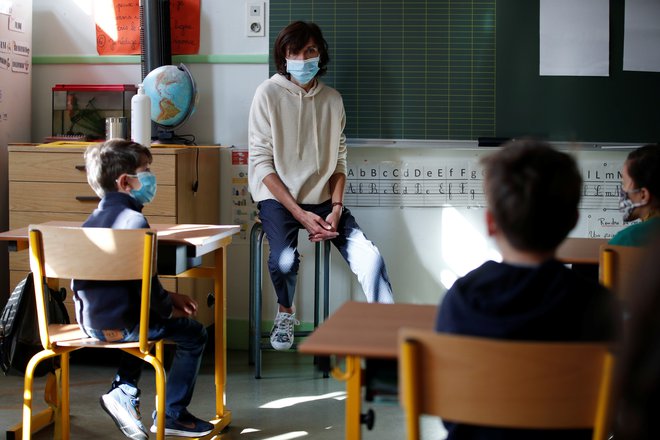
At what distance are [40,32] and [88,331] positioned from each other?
2.43 meters

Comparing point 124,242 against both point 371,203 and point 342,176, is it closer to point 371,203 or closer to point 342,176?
point 342,176

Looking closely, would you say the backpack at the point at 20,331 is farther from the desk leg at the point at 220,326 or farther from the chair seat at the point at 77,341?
the desk leg at the point at 220,326

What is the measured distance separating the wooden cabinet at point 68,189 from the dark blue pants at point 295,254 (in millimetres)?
394

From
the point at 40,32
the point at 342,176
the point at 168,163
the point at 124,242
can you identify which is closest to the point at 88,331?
the point at 124,242

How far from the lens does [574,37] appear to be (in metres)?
4.28

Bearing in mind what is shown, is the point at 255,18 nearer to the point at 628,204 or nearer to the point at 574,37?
the point at 574,37

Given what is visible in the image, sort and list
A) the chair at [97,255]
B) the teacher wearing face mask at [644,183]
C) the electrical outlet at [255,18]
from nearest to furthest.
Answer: the chair at [97,255], the teacher wearing face mask at [644,183], the electrical outlet at [255,18]

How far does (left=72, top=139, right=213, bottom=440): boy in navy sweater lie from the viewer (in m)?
2.68

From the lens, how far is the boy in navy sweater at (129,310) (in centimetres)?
268

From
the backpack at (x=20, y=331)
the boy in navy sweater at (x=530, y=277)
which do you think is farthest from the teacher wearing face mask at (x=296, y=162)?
the boy in navy sweater at (x=530, y=277)

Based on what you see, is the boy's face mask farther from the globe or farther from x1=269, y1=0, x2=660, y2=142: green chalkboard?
the globe

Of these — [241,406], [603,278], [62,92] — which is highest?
[62,92]

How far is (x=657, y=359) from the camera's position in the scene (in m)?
0.70

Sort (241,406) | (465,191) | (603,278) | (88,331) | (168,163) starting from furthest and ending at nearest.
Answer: (465,191) → (168,163) → (241,406) → (88,331) → (603,278)
